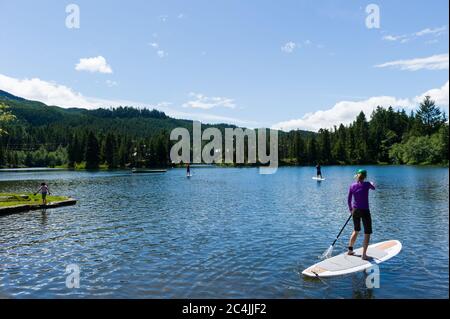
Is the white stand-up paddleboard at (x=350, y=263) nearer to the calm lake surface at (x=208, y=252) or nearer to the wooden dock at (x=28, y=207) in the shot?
the calm lake surface at (x=208, y=252)

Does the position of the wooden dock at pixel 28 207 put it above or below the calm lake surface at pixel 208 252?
above

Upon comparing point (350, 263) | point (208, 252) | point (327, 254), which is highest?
point (350, 263)

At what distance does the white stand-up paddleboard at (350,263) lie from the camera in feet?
52.5

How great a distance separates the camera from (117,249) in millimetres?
21844

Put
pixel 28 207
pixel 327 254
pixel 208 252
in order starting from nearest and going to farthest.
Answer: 1. pixel 327 254
2. pixel 208 252
3. pixel 28 207

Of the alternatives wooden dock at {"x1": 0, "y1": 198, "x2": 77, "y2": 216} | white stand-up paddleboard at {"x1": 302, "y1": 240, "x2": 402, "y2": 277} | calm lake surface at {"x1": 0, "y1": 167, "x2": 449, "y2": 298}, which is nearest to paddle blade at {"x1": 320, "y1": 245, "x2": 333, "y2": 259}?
calm lake surface at {"x1": 0, "y1": 167, "x2": 449, "y2": 298}

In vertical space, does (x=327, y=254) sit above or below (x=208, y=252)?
above

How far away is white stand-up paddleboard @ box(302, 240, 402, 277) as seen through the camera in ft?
52.5

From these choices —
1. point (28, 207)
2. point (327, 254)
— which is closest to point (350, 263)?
point (327, 254)

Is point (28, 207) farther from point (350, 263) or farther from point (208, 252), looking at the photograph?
point (350, 263)

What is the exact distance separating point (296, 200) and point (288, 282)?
1183 inches

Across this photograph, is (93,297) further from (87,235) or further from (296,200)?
(296,200)

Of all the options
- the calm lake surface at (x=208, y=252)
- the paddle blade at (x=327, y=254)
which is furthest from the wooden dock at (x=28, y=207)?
the paddle blade at (x=327, y=254)

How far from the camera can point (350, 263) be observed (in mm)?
16938
